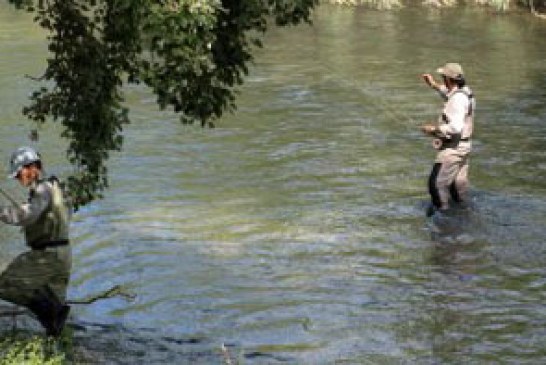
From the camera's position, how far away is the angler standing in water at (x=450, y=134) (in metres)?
14.6

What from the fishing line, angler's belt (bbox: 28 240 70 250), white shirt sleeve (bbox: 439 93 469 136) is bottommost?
the fishing line

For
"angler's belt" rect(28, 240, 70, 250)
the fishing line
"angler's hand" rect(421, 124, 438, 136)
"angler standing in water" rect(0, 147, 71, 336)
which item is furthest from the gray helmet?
the fishing line

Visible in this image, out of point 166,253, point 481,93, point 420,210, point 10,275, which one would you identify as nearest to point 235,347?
point 10,275

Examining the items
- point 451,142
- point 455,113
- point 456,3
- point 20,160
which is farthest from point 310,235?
point 456,3

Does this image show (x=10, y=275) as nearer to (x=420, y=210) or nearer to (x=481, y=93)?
(x=420, y=210)

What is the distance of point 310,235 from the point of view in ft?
48.6

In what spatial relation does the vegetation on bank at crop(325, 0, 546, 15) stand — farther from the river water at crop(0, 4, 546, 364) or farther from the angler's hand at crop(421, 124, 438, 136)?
the angler's hand at crop(421, 124, 438, 136)

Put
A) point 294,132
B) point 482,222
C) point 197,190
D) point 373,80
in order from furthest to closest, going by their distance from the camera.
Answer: point 373,80
point 294,132
point 197,190
point 482,222

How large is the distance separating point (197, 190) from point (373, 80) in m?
12.3

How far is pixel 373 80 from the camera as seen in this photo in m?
28.4

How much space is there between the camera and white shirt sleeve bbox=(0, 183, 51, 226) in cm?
900

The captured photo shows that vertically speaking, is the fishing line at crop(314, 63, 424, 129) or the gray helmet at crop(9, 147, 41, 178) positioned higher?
the gray helmet at crop(9, 147, 41, 178)

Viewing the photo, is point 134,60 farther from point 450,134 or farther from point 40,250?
point 450,134

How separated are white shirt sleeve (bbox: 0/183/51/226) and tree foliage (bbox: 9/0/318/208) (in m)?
1.23
